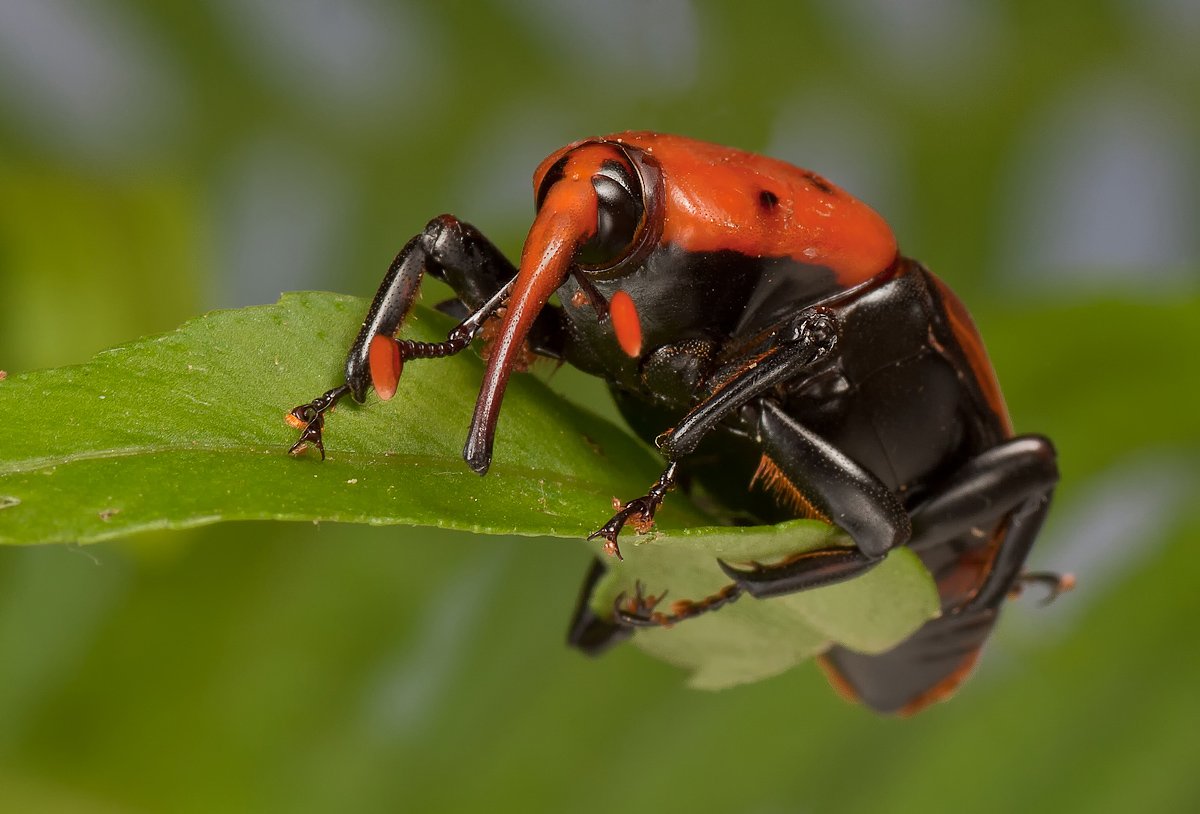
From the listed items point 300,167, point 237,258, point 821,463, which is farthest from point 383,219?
point 821,463

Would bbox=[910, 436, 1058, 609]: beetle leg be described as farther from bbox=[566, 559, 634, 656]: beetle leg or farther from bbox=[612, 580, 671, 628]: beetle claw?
bbox=[566, 559, 634, 656]: beetle leg

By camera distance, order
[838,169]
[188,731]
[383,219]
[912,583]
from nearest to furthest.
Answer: [912,583], [188,731], [383,219], [838,169]

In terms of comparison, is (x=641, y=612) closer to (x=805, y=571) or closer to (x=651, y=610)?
(x=651, y=610)

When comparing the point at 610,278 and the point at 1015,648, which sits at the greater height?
the point at 610,278

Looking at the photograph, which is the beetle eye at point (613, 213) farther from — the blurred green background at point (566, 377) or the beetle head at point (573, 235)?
the blurred green background at point (566, 377)

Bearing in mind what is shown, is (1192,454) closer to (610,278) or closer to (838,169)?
(838,169)

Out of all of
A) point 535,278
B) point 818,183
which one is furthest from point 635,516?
point 818,183

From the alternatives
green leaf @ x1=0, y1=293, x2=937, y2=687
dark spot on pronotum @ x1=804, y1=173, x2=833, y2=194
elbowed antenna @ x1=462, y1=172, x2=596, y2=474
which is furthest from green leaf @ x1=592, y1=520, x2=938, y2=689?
dark spot on pronotum @ x1=804, y1=173, x2=833, y2=194
